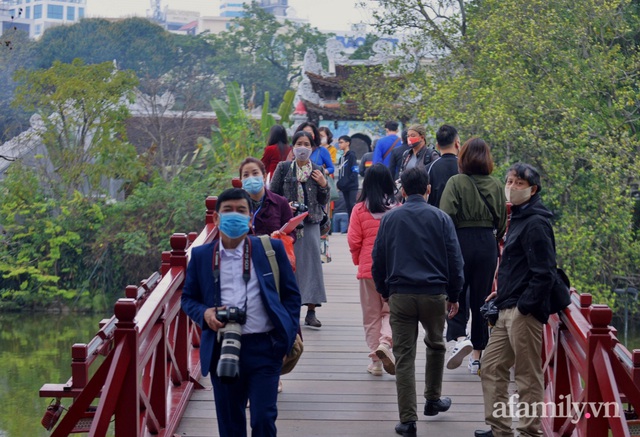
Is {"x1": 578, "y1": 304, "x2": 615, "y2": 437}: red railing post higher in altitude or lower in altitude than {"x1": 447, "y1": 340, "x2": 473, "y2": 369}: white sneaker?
higher

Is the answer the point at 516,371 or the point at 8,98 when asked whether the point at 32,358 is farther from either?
the point at 516,371

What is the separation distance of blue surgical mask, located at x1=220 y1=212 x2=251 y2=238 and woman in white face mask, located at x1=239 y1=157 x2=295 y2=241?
188cm

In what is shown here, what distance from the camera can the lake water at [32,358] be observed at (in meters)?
15.1

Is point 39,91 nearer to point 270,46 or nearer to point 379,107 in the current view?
point 379,107

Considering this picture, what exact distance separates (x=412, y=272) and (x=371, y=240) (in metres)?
1.27

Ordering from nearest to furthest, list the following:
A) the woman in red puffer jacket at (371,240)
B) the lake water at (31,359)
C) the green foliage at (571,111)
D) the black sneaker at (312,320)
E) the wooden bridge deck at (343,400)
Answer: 1. the wooden bridge deck at (343,400)
2. the woman in red puffer jacket at (371,240)
3. the black sneaker at (312,320)
4. the lake water at (31,359)
5. the green foliage at (571,111)

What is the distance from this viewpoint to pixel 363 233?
625 centimetres

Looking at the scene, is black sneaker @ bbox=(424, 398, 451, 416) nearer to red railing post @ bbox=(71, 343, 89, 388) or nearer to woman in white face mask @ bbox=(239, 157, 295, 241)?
woman in white face mask @ bbox=(239, 157, 295, 241)

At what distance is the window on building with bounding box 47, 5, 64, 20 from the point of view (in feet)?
392

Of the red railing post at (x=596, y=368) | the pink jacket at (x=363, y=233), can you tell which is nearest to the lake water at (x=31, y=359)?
the pink jacket at (x=363, y=233)

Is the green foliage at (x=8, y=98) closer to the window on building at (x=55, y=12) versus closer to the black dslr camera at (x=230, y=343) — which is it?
the black dslr camera at (x=230, y=343)


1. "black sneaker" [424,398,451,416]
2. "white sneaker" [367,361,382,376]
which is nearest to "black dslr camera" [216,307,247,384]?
"black sneaker" [424,398,451,416]

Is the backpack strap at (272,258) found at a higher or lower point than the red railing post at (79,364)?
higher

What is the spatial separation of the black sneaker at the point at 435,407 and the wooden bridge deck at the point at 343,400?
0.18 ft
